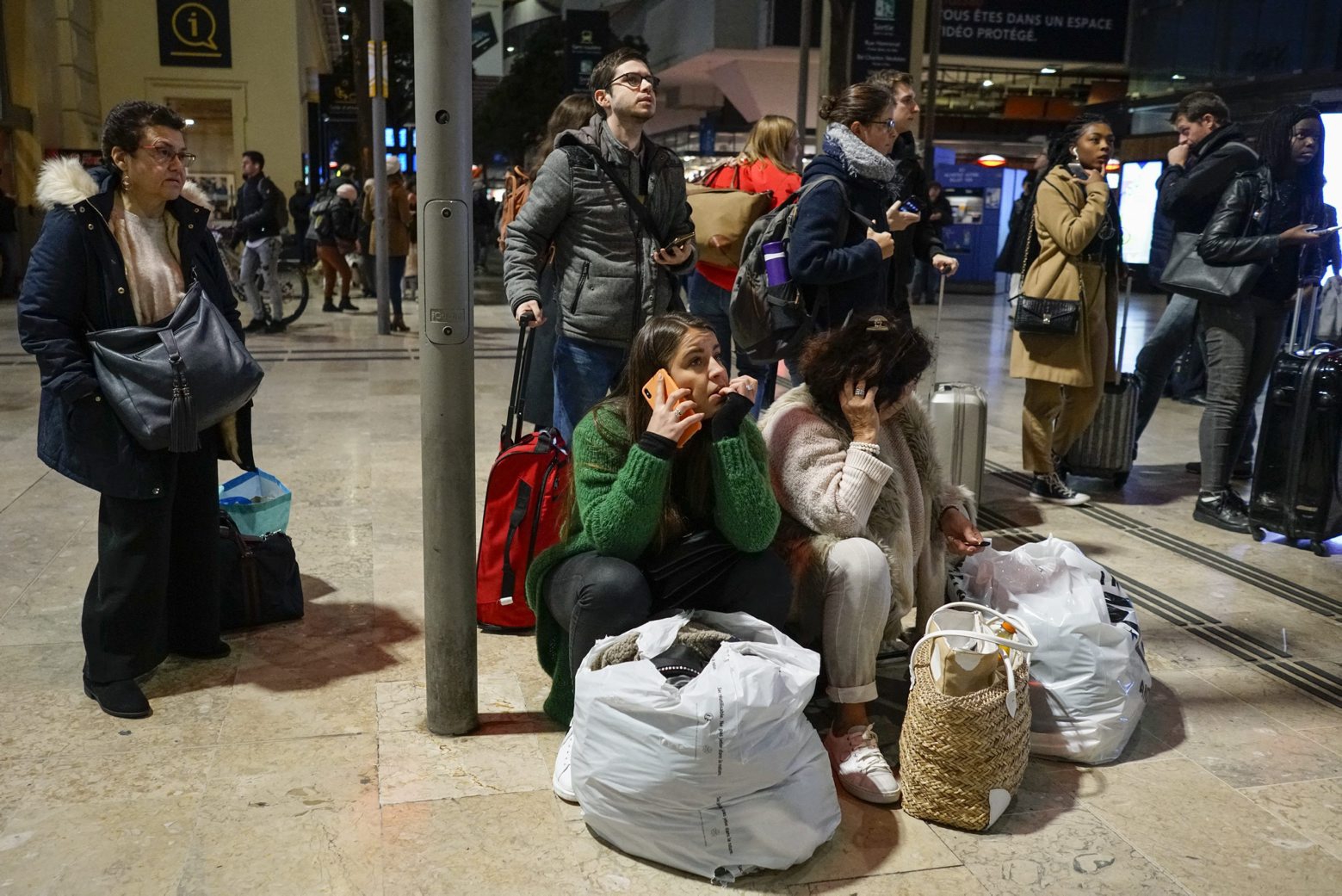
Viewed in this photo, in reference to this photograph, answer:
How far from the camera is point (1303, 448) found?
5023mm

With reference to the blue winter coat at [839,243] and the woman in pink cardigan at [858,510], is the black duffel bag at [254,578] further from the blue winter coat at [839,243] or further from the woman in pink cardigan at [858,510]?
the blue winter coat at [839,243]

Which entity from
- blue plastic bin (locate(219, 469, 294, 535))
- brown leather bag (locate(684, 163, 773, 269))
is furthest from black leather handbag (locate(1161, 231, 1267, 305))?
blue plastic bin (locate(219, 469, 294, 535))

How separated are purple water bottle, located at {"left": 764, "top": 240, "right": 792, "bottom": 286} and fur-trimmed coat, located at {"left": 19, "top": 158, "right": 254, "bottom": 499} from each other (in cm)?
197

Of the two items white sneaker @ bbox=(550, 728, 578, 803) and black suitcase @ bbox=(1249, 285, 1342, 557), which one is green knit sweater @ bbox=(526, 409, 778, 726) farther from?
black suitcase @ bbox=(1249, 285, 1342, 557)

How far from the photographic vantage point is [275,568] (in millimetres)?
3877

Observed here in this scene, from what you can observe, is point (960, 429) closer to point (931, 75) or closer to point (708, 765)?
point (708, 765)

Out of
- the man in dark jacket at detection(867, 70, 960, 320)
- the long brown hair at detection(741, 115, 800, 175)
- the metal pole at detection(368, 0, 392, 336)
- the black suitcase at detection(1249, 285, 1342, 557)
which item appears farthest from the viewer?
the metal pole at detection(368, 0, 392, 336)

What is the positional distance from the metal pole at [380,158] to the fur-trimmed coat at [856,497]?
29.9 ft

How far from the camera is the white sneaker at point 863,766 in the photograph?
2.83m

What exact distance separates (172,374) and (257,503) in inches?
41.1

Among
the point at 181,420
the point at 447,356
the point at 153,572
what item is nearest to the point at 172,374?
the point at 181,420

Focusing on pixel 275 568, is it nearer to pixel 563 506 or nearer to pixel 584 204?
pixel 563 506

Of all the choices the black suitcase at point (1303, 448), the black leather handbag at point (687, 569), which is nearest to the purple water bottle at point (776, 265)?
the black leather handbag at point (687, 569)

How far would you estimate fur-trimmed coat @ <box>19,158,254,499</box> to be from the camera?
3080mm
